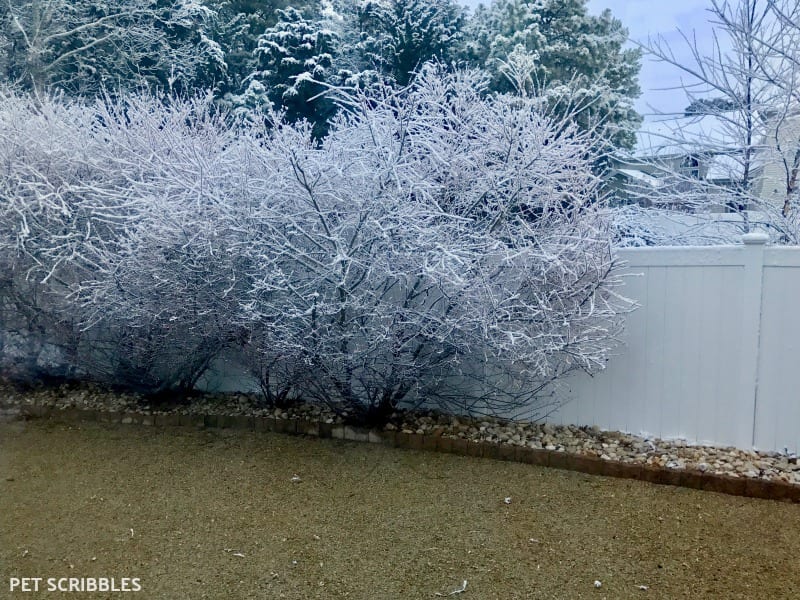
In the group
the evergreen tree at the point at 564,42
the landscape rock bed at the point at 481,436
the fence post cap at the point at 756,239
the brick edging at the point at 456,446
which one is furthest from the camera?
the evergreen tree at the point at 564,42

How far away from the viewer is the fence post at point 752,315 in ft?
12.0

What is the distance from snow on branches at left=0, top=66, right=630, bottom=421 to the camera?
380cm

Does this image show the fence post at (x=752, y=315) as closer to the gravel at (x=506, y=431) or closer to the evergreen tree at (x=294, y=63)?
the gravel at (x=506, y=431)

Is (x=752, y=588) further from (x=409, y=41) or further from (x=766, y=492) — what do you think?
(x=409, y=41)

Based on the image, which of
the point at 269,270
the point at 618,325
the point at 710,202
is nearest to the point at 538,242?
the point at 618,325

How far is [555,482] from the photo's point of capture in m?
3.64

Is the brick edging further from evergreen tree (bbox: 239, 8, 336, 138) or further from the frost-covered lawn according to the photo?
evergreen tree (bbox: 239, 8, 336, 138)

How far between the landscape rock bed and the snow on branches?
7.8 inches

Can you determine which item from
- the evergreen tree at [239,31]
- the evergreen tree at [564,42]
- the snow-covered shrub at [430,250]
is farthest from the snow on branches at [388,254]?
the evergreen tree at [564,42]

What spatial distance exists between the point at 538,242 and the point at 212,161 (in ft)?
7.83

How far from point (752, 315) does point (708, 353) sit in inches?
14.0

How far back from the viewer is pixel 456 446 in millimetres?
4145

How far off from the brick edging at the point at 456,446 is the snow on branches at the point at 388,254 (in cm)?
Answer: 28

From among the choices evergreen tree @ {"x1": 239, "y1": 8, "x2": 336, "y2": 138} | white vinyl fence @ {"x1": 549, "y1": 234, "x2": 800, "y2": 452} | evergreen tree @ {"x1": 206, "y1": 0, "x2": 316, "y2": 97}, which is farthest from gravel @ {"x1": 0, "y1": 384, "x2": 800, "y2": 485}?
evergreen tree @ {"x1": 206, "y1": 0, "x2": 316, "y2": 97}
